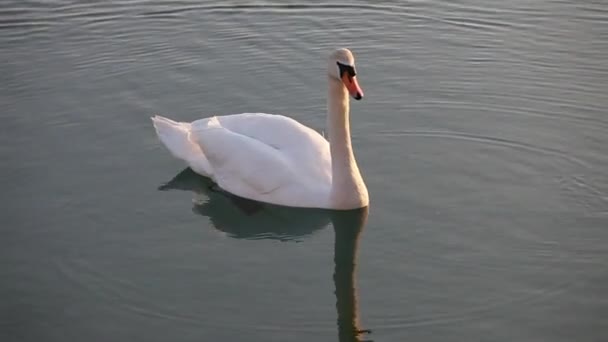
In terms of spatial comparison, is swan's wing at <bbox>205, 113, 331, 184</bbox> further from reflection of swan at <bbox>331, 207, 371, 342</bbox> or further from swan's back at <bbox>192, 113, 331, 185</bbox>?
reflection of swan at <bbox>331, 207, 371, 342</bbox>

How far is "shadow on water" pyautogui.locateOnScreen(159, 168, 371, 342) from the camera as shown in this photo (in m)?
10.4

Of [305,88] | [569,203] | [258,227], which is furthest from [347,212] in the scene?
[305,88]

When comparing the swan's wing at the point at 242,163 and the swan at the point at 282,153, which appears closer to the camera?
the swan at the point at 282,153

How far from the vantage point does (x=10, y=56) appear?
1501cm

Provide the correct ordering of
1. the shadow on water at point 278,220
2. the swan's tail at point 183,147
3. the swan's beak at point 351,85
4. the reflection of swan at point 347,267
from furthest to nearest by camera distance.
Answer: the swan's tail at point 183,147 < the swan's beak at point 351,85 < the shadow on water at point 278,220 < the reflection of swan at point 347,267

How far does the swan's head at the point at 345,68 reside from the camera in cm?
1058

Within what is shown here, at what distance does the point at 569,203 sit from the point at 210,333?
147 inches

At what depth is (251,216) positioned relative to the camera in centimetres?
1127

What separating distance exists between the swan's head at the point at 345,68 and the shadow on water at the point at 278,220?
3.94 ft

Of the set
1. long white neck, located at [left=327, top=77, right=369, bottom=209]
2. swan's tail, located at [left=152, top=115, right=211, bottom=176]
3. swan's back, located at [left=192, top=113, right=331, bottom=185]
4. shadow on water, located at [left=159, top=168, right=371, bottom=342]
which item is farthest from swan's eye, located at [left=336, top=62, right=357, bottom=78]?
swan's tail, located at [left=152, top=115, right=211, bottom=176]

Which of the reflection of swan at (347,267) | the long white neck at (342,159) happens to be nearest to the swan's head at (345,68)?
the long white neck at (342,159)

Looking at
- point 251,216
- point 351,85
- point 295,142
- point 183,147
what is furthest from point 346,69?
point 183,147

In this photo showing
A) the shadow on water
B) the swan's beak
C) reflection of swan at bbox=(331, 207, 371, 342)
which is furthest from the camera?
the swan's beak

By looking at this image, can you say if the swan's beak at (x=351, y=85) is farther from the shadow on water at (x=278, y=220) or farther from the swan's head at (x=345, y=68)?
the shadow on water at (x=278, y=220)
